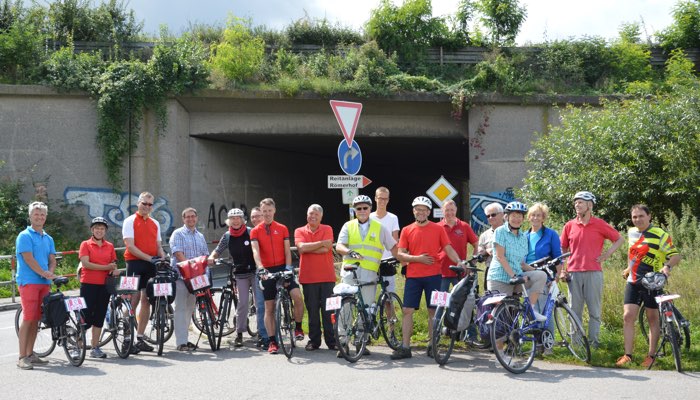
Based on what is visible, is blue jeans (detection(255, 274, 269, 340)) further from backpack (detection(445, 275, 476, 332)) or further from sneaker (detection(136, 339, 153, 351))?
backpack (detection(445, 275, 476, 332))

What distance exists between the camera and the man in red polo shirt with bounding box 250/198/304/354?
1028cm

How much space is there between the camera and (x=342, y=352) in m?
9.33

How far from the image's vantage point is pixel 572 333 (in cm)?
910

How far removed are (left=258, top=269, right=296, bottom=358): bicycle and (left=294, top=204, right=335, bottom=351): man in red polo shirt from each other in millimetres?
220

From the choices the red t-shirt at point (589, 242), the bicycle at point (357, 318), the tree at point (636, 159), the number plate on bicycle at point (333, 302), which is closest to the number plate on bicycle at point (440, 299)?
the bicycle at point (357, 318)

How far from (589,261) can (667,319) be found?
139cm

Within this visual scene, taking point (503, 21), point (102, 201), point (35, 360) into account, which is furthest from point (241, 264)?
point (503, 21)

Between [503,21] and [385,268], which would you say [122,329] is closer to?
[385,268]

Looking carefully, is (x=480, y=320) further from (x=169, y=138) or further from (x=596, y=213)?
(x=169, y=138)

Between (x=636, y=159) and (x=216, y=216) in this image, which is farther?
(x=216, y=216)

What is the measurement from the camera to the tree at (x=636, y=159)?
16.5 m

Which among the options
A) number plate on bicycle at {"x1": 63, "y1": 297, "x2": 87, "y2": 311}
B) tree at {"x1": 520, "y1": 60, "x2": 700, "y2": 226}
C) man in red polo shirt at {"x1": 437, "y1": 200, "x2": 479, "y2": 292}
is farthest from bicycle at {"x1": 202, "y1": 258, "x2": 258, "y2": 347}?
tree at {"x1": 520, "y1": 60, "x2": 700, "y2": 226}

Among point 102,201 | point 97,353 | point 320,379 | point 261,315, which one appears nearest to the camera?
point 320,379

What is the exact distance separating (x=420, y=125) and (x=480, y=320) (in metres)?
16.6
